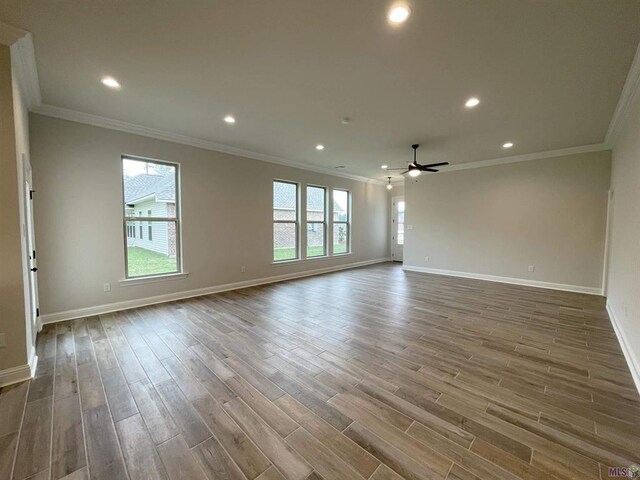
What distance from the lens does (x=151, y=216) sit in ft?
15.0

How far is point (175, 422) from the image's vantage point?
1823 millimetres

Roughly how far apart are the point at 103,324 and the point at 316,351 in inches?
118

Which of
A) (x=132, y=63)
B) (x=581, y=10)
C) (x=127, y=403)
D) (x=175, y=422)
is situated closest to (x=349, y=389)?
(x=175, y=422)

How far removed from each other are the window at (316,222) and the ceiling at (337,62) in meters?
3.05

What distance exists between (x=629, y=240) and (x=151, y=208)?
664 cm

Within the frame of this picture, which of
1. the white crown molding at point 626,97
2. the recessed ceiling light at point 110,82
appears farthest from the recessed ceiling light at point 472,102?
the recessed ceiling light at point 110,82

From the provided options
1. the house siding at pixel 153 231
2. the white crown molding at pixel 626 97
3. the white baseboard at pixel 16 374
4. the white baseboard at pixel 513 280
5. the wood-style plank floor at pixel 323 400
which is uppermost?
the white crown molding at pixel 626 97

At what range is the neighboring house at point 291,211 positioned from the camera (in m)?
6.52

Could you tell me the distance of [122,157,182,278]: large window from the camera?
4332mm

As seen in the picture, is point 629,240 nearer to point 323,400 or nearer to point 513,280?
point 513,280

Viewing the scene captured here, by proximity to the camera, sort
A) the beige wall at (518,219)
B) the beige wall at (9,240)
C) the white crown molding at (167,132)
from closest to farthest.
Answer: the beige wall at (9,240) → the white crown molding at (167,132) → the beige wall at (518,219)

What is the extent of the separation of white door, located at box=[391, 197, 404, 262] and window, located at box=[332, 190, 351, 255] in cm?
224

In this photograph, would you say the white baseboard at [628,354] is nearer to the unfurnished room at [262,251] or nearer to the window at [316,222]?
the unfurnished room at [262,251]

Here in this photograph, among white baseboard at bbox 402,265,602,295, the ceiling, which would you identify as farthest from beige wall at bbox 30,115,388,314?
white baseboard at bbox 402,265,602,295
